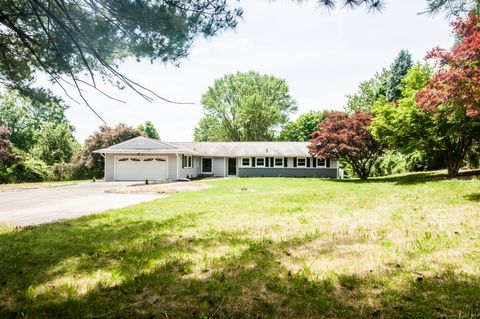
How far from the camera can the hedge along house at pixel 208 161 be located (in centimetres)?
2756

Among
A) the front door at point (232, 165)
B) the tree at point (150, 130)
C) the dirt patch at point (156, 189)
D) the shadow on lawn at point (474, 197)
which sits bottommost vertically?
the dirt patch at point (156, 189)

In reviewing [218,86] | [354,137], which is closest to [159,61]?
[354,137]

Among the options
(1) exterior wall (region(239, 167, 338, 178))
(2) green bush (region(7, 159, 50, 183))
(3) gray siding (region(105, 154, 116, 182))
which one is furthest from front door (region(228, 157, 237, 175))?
(2) green bush (region(7, 159, 50, 183))

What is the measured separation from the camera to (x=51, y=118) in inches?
2463

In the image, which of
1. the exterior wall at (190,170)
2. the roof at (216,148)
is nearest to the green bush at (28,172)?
the roof at (216,148)

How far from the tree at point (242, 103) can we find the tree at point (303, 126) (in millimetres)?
4588

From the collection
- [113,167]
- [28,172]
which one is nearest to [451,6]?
[113,167]

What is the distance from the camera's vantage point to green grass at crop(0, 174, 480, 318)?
2930 mm

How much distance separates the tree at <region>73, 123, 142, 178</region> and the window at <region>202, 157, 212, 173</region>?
9.25 meters

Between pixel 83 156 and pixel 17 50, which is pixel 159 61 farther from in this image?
pixel 83 156

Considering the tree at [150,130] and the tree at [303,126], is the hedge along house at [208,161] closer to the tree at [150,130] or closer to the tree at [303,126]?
the tree at [303,126]

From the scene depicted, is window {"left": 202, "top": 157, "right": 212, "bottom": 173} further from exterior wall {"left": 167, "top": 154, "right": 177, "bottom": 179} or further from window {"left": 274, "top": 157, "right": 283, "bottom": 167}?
exterior wall {"left": 167, "top": 154, "right": 177, "bottom": 179}

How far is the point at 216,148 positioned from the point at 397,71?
22.3 metres

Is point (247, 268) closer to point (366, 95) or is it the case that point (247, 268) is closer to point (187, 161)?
point (187, 161)
